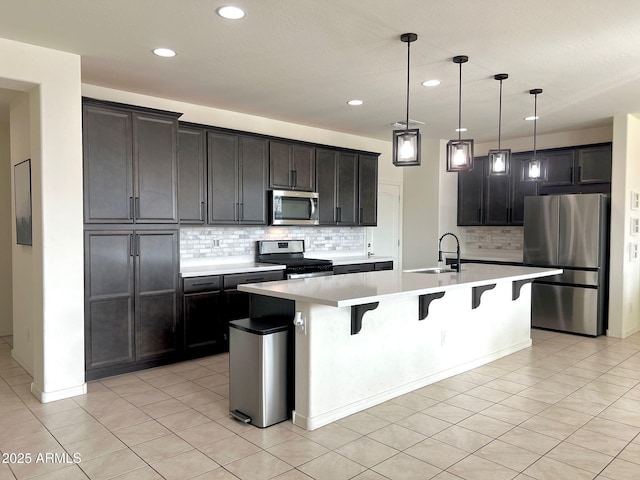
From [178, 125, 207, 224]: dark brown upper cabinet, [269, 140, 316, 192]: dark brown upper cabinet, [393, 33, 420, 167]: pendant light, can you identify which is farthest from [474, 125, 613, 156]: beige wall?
[178, 125, 207, 224]: dark brown upper cabinet

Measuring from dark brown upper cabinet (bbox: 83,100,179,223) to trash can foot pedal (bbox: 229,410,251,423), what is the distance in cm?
195

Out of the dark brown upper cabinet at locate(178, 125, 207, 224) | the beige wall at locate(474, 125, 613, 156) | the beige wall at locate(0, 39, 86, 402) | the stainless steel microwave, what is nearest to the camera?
the beige wall at locate(0, 39, 86, 402)

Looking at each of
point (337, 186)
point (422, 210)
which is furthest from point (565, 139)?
point (337, 186)

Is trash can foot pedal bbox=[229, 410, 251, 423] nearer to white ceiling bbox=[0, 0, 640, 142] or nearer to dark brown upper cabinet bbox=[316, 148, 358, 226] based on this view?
white ceiling bbox=[0, 0, 640, 142]

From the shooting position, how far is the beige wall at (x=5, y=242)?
5.75 meters

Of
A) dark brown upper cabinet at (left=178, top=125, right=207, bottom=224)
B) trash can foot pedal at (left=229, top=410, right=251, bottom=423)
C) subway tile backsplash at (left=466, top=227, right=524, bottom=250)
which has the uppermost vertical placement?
dark brown upper cabinet at (left=178, top=125, right=207, bottom=224)

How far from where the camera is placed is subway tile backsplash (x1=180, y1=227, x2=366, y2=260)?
532cm

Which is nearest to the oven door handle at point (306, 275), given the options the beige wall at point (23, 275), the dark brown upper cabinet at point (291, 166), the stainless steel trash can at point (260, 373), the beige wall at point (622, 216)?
the dark brown upper cabinet at point (291, 166)

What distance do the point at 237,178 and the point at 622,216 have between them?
4.57 meters

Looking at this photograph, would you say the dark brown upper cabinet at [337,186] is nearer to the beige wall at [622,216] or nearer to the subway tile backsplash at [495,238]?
the subway tile backsplash at [495,238]

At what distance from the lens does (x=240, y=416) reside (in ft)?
10.6

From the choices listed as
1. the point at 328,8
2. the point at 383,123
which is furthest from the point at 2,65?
the point at 383,123

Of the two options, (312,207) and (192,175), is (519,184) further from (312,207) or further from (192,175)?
(192,175)

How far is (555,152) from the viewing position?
21.3ft
